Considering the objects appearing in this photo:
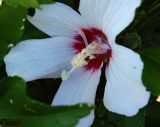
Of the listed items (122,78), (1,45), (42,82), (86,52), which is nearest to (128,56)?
(122,78)

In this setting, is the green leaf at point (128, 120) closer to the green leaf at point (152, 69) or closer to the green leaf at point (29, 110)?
the green leaf at point (152, 69)

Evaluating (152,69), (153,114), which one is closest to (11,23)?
(152,69)

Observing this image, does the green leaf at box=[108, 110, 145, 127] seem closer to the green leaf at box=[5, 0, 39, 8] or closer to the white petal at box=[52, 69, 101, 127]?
the white petal at box=[52, 69, 101, 127]

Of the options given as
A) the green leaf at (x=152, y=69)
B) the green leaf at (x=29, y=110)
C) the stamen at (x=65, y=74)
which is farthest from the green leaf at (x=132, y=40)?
the green leaf at (x=29, y=110)

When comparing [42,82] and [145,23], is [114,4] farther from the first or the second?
[42,82]

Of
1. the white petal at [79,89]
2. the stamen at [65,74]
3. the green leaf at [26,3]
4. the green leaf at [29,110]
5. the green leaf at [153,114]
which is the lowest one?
the green leaf at [153,114]

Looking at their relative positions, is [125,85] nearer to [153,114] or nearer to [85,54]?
[85,54]

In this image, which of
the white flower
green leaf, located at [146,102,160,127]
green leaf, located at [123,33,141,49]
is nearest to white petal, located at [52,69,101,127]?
the white flower
